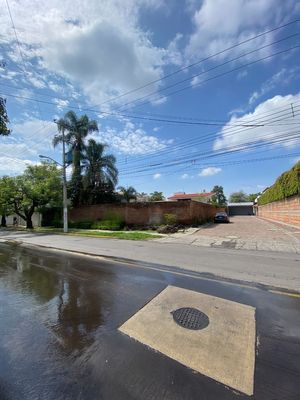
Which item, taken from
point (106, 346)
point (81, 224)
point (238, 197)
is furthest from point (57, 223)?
point (238, 197)

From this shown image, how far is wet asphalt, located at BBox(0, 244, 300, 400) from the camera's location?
2635 mm

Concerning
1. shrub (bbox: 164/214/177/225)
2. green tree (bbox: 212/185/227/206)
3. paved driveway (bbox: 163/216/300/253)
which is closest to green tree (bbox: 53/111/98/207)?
shrub (bbox: 164/214/177/225)

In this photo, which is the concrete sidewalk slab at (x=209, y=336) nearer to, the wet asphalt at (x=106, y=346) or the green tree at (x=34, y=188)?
the wet asphalt at (x=106, y=346)

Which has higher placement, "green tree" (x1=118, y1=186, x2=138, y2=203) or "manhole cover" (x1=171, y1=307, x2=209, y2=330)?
"green tree" (x1=118, y1=186, x2=138, y2=203)

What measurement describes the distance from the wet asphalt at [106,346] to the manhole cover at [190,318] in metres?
0.77

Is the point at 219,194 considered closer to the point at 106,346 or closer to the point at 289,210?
the point at 289,210

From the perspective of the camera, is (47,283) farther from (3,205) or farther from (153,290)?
(3,205)

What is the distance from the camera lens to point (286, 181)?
25531mm

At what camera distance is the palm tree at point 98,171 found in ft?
106

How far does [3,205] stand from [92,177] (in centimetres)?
1067

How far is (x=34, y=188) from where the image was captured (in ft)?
93.6

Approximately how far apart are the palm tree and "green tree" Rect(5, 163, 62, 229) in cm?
368

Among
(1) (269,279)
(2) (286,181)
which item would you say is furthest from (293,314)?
(2) (286,181)

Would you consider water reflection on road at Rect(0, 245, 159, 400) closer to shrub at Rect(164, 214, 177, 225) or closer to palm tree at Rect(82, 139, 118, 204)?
shrub at Rect(164, 214, 177, 225)
